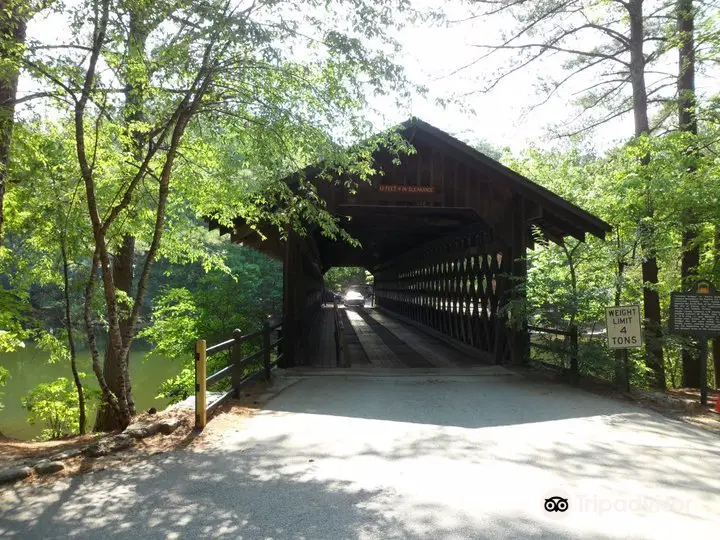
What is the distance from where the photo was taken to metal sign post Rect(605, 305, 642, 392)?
7309 millimetres

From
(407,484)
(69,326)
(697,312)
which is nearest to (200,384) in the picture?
(407,484)

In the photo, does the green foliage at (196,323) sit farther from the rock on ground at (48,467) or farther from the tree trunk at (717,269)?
the tree trunk at (717,269)

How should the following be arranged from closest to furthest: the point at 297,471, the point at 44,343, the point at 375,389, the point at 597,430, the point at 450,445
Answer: the point at 297,471
the point at 450,445
the point at 597,430
the point at 375,389
the point at 44,343

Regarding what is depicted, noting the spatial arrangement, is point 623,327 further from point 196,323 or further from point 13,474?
point 196,323

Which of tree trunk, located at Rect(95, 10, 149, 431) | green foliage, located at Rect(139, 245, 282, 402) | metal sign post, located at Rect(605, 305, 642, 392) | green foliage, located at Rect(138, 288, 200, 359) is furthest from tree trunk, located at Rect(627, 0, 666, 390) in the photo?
green foliage, located at Rect(138, 288, 200, 359)

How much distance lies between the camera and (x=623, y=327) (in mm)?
7414

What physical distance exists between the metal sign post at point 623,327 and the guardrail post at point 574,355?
787mm

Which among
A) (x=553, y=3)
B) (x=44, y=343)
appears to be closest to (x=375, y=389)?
(x=44, y=343)

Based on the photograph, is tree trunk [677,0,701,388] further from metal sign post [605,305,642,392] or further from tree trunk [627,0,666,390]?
metal sign post [605,305,642,392]

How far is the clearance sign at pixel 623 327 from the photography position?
7312 millimetres

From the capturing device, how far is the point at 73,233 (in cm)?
764

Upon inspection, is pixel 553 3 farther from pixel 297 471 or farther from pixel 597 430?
pixel 297 471

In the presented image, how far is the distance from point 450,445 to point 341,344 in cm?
714
